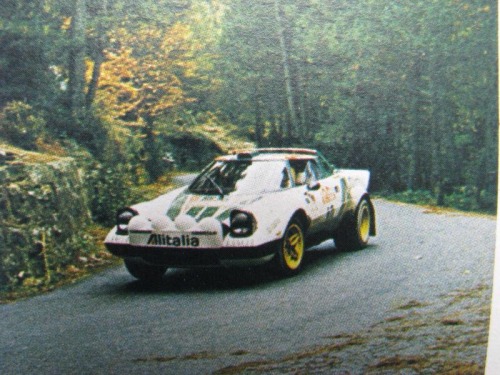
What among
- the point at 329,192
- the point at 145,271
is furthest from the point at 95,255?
the point at 329,192

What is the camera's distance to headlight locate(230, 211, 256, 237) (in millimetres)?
2727

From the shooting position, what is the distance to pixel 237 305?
274cm

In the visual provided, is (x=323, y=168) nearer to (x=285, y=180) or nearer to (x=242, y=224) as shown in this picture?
(x=285, y=180)

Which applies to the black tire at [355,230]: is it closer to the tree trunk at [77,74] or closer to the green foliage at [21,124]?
the tree trunk at [77,74]

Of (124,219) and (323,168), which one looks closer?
(124,219)

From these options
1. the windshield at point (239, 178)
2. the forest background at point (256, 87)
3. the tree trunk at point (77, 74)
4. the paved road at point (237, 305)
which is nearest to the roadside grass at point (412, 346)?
the paved road at point (237, 305)

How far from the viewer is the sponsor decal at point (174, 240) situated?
2672 mm

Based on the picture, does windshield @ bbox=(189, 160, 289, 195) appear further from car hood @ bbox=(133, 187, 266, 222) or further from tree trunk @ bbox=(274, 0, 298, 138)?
tree trunk @ bbox=(274, 0, 298, 138)

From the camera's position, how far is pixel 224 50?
112 inches

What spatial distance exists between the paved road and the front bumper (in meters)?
0.09

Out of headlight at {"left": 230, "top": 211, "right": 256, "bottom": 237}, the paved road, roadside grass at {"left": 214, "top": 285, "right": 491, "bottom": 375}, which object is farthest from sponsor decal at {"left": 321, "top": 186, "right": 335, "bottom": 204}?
roadside grass at {"left": 214, "top": 285, "right": 491, "bottom": 375}

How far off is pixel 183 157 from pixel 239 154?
0.25 metres

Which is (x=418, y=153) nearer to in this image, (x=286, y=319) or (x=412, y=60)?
(x=412, y=60)

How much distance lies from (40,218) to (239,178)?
0.87 m
